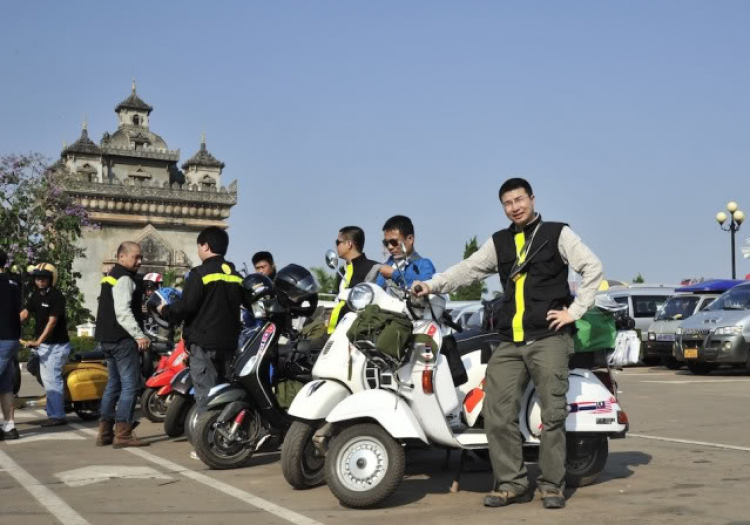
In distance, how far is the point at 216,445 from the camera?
26.1ft

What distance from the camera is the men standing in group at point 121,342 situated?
9570 millimetres

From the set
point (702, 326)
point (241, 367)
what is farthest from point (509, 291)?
point (702, 326)

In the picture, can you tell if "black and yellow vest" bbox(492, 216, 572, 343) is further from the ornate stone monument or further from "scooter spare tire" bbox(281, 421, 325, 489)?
the ornate stone monument

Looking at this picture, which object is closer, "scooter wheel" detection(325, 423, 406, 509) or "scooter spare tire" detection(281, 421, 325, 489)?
"scooter wheel" detection(325, 423, 406, 509)

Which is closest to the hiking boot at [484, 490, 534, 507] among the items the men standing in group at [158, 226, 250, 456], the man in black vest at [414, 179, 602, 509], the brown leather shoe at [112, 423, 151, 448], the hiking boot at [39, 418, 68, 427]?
the man in black vest at [414, 179, 602, 509]

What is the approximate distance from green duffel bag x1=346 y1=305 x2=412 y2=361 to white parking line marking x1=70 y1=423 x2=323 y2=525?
1090 mm

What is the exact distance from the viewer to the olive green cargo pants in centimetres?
621

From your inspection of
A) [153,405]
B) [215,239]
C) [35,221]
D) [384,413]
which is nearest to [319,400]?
[384,413]

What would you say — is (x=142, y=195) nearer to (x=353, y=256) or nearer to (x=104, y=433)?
(x=104, y=433)

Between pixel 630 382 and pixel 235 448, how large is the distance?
1118 centimetres

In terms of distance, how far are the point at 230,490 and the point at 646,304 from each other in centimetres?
2178

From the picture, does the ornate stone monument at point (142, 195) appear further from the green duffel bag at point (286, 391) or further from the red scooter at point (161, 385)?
the green duffel bag at point (286, 391)

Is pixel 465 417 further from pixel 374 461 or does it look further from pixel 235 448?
pixel 235 448

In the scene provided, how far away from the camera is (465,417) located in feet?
22.1
